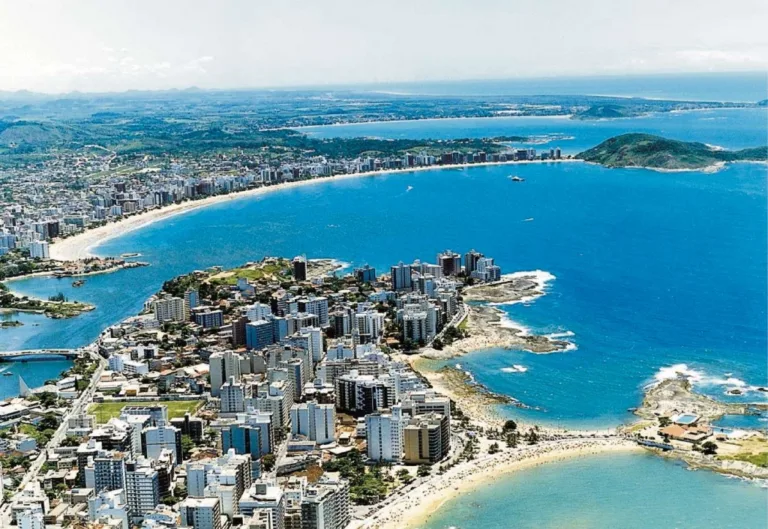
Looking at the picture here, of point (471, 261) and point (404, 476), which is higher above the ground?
point (471, 261)

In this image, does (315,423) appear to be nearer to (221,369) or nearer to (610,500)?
(221,369)

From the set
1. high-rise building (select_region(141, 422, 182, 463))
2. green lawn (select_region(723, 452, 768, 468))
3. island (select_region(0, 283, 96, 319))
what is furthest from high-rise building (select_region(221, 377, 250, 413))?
island (select_region(0, 283, 96, 319))

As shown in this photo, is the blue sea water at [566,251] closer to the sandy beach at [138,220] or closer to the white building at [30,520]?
the sandy beach at [138,220]

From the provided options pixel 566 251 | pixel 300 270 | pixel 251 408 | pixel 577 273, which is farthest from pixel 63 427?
pixel 566 251

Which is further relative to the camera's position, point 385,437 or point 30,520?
point 385,437

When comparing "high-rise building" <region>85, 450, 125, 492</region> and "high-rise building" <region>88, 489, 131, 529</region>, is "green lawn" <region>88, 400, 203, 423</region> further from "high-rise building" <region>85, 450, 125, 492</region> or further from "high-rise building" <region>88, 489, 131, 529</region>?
"high-rise building" <region>88, 489, 131, 529</region>

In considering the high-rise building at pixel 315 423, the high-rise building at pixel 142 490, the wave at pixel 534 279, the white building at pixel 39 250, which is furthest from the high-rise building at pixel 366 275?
the high-rise building at pixel 142 490
